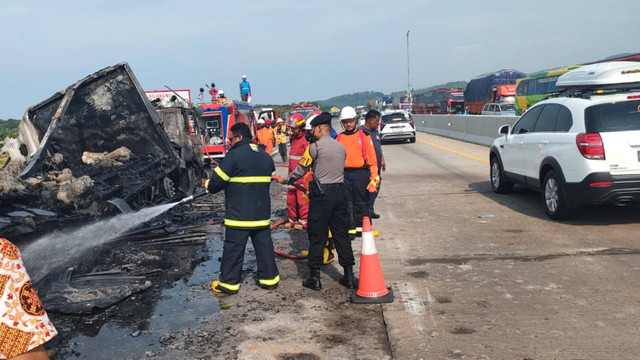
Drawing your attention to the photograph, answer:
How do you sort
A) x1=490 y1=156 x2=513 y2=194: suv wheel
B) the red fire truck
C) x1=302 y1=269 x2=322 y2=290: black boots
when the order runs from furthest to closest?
the red fire truck, x1=490 y1=156 x2=513 y2=194: suv wheel, x1=302 y1=269 x2=322 y2=290: black boots

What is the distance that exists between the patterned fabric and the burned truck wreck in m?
4.84

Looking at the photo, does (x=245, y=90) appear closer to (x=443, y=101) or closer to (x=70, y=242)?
(x=70, y=242)

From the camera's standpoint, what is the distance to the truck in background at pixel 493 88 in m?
46.2

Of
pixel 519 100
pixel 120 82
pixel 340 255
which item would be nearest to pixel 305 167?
pixel 340 255

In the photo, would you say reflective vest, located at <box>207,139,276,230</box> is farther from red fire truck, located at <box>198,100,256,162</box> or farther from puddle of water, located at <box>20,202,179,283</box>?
red fire truck, located at <box>198,100,256,162</box>

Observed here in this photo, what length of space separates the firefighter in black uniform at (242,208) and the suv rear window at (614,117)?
15.1ft

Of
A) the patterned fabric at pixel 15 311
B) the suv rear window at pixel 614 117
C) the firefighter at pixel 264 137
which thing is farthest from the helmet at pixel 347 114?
the firefighter at pixel 264 137

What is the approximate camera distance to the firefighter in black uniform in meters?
5.83

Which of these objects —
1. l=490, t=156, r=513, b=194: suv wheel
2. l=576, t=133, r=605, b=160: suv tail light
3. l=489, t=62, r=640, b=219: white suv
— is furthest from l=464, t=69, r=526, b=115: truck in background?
l=576, t=133, r=605, b=160: suv tail light

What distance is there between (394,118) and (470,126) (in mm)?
3531

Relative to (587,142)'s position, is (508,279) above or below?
below

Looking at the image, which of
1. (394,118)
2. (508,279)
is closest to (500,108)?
(394,118)

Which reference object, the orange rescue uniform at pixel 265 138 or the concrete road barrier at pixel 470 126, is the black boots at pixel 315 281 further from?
the concrete road barrier at pixel 470 126

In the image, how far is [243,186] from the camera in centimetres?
585
